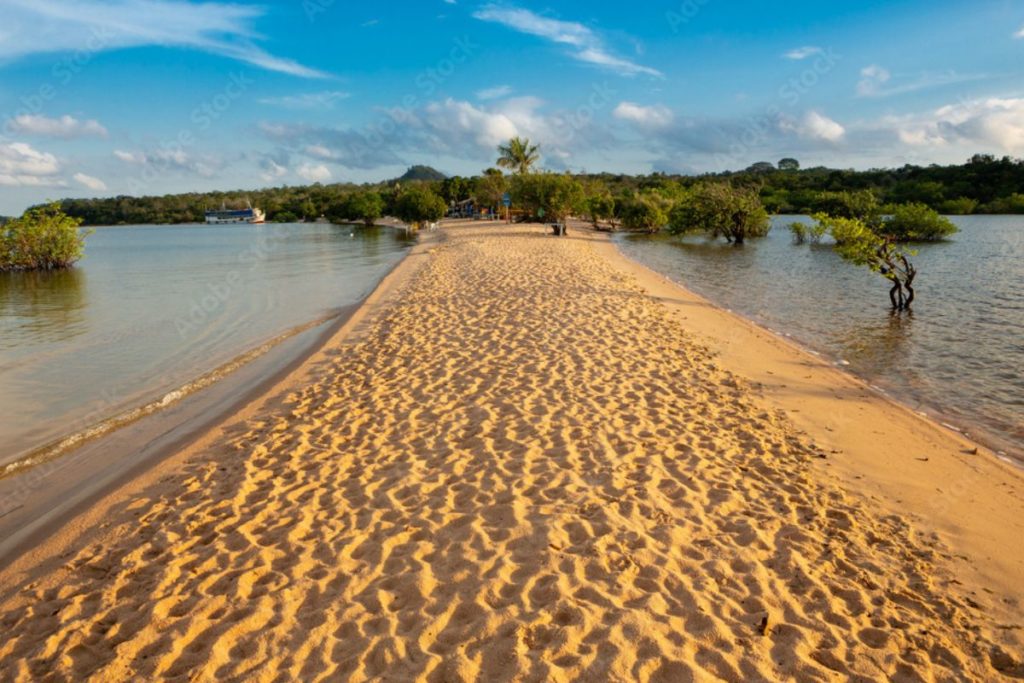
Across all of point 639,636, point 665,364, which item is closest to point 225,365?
point 665,364

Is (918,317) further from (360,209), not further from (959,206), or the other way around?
(360,209)

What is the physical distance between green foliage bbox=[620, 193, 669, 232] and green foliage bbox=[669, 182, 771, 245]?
29.4 feet

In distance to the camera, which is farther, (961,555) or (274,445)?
(274,445)

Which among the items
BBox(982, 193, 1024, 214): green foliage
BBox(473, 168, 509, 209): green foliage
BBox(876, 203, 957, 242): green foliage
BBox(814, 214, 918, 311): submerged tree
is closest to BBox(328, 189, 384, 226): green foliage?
BBox(473, 168, 509, 209): green foliage

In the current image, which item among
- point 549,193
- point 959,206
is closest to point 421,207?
point 549,193

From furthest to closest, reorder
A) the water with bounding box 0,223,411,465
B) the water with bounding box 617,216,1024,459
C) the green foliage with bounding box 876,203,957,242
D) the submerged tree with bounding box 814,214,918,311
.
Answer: the green foliage with bounding box 876,203,957,242
the submerged tree with bounding box 814,214,918,311
the water with bounding box 0,223,411,465
the water with bounding box 617,216,1024,459

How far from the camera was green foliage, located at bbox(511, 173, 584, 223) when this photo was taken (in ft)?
175

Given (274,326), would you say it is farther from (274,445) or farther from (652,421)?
(652,421)

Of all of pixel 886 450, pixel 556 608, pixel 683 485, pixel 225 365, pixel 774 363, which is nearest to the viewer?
pixel 556 608

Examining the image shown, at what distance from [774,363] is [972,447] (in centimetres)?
381

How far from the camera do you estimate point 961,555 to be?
189 inches

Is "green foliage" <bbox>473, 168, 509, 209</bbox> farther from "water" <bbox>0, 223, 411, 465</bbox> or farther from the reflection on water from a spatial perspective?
the reflection on water

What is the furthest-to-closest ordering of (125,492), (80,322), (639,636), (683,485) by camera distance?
(80,322), (125,492), (683,485), (639,636)

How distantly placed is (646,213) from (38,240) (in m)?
47.3
